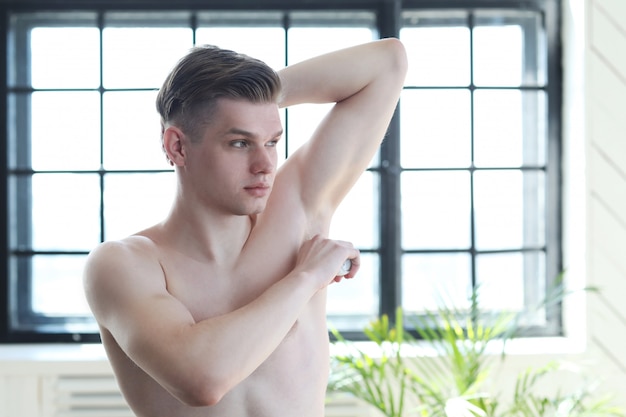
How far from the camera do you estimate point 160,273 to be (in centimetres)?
118

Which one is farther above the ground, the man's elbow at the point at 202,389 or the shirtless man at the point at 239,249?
the shirtless man at the point at 239,249

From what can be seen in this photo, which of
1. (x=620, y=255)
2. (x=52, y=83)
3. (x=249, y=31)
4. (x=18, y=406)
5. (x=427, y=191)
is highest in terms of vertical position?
(x=249, y=31)

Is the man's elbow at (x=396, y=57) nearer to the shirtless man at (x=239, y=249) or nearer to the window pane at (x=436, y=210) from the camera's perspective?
the shirtless man at (x=239, y=249)

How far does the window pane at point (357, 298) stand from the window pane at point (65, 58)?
1.22m

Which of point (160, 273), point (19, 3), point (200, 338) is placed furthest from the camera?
point (19, 3)

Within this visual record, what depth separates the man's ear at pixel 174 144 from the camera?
1163mm

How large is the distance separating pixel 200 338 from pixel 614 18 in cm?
241

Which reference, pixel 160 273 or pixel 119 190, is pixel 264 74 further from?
pixel 119 190

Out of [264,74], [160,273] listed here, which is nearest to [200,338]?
[160,273]

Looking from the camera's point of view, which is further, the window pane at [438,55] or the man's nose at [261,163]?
the window pane at [438,55]

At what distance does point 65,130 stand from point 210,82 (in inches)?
86.2

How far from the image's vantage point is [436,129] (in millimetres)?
3209

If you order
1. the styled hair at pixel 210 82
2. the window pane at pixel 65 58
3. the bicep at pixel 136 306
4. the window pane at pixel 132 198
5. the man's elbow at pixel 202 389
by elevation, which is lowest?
the man's elbow at pixel 202 389

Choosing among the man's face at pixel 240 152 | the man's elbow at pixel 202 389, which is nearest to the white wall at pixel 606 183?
the man's face at pixel 240 152
